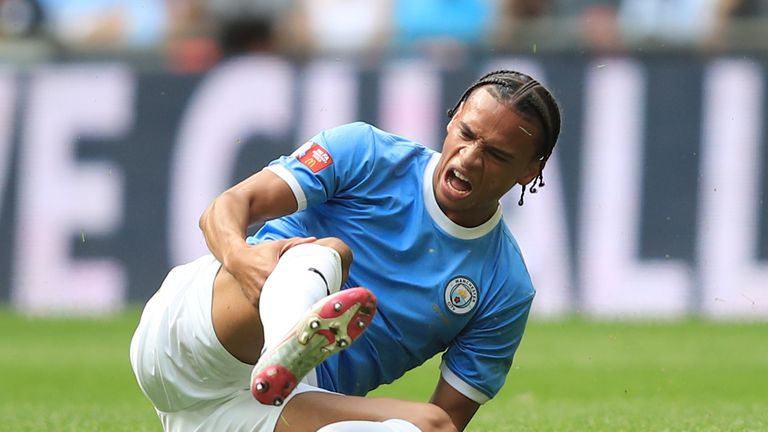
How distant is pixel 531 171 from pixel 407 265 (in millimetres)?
536

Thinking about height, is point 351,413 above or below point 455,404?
above

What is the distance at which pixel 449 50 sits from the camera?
13148 millimetres

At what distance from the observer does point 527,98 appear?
4.74m

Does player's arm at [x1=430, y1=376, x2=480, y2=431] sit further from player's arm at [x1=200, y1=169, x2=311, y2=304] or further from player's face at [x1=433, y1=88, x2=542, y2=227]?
player's arm at [x1=200, y1=169, x2=311, y2=304]

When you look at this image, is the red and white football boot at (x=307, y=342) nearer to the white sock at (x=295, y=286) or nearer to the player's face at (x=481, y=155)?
the white sock at (x=295, y=286)

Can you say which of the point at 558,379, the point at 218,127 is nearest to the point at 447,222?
the point at 558,379

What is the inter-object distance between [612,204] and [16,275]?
524 cm

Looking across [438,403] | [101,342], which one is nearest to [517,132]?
[438,403]

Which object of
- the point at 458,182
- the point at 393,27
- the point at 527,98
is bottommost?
the point at 393,27

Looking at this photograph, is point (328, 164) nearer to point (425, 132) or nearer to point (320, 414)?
point (320, 414)

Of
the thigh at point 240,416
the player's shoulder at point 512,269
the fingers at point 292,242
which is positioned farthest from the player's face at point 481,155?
the thigh at point 240,416

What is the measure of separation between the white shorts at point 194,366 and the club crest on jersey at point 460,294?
1.86ft

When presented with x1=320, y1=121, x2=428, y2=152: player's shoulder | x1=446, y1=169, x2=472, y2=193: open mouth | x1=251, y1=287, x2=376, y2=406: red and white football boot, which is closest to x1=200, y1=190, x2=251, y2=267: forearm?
x1=320, y1=121, x2=428, y2=152: player's shoulder

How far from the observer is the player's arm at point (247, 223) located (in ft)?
14.2
